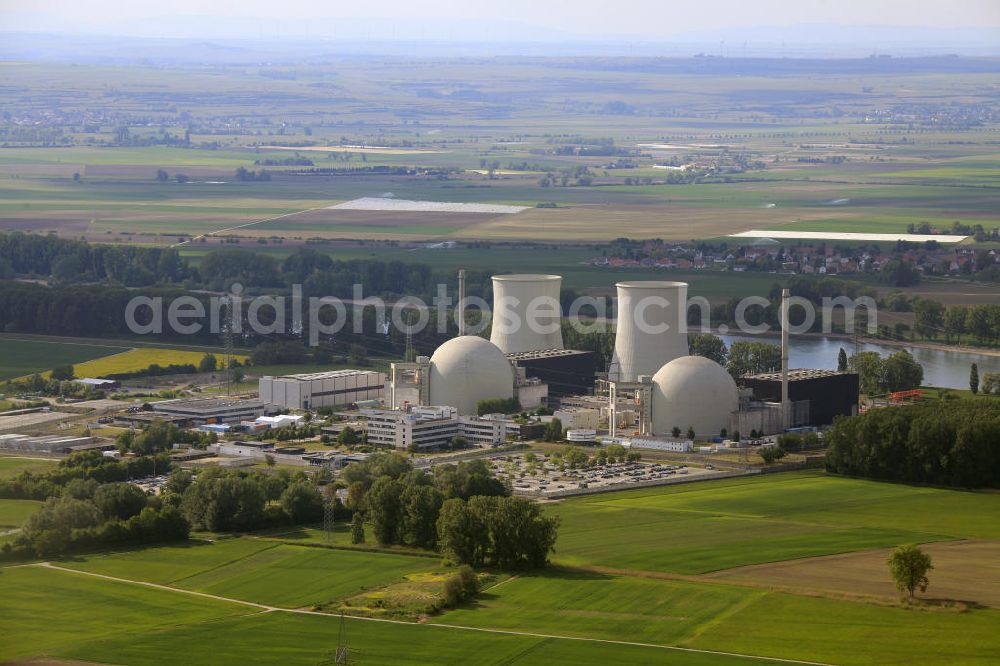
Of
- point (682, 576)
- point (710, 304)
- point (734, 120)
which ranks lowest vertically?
point (682, 576)

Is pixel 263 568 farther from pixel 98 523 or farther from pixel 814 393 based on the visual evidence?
pixel 814 393

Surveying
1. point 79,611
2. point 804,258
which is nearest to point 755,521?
point 79,611

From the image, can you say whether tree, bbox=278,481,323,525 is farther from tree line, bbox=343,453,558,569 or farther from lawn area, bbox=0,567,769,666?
lawn area, bbox=0,567,769,666

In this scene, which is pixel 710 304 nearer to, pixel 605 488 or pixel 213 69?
pixel 605 488

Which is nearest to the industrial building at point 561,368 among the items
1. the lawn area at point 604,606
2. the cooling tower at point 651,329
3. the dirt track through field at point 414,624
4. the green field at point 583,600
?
the cooling tower at point 651,329

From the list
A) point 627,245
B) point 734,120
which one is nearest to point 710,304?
point 627,245

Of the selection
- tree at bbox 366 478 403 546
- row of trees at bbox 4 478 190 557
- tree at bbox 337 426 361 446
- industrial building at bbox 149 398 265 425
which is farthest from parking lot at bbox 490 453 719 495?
industrial building at bbox 149 398 265 425

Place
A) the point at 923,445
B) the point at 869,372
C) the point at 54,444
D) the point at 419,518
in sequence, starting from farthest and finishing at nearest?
the point at 869,372
the point at 54,444
the point at 923,445
the point at 419,518
